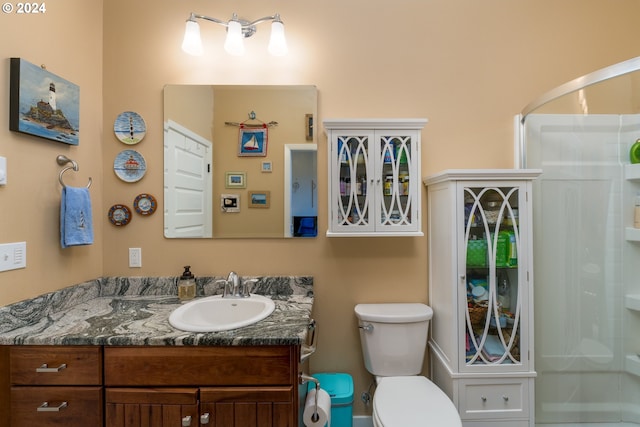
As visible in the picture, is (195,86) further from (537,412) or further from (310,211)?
(537,412)

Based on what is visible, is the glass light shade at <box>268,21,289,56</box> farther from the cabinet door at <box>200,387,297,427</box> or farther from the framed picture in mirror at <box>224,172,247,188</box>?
the cabinet door at <box>200,387,297,427</box>

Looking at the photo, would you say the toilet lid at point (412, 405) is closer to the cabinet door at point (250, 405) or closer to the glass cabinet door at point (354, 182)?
the cabinet door at point (250, 405)

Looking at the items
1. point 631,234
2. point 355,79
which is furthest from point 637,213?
point 355,79

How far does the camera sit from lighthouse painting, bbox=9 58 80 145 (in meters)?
1.25

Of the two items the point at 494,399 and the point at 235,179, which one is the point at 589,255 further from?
the point at 235,179

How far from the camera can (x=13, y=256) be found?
126 cm

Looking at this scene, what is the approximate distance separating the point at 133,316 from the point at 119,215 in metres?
0.67

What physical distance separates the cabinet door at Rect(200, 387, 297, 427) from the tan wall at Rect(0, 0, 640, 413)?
66cm

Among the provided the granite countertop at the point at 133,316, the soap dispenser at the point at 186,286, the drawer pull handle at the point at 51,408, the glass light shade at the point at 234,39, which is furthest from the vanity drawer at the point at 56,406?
the glass light shade at the point at 234,39

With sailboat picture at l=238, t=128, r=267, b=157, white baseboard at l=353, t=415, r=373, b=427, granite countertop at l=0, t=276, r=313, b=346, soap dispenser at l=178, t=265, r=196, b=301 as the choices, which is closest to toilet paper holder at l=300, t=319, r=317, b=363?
granite countertop at l=0, t=276, r=313, b=346

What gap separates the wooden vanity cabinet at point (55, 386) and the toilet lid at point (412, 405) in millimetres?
Result: 1101

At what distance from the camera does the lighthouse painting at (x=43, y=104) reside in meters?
1.25

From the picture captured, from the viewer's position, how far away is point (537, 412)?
1.60m

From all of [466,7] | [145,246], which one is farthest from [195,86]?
[466,7]
